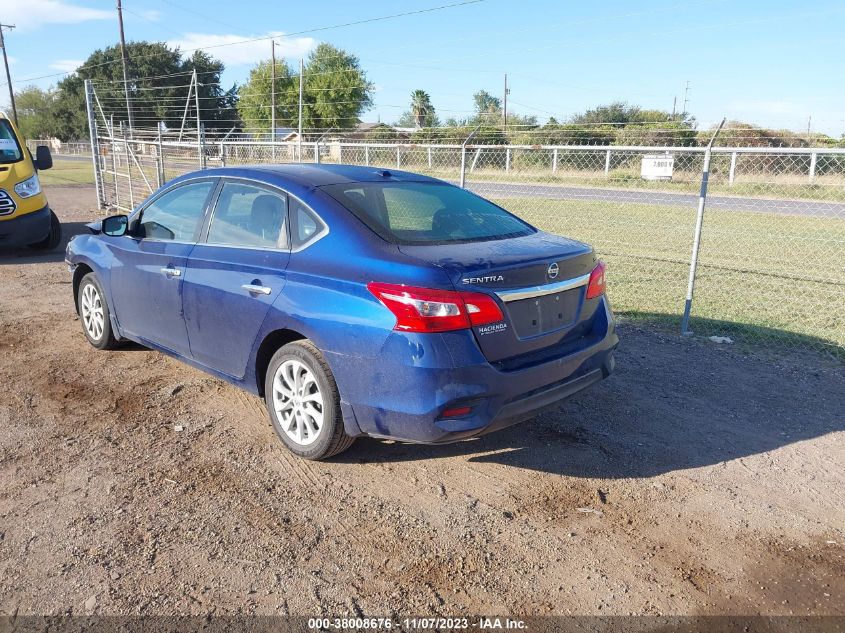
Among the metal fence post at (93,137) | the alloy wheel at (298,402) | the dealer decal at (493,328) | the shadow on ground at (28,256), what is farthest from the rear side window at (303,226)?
the metal fence post at (93,137)

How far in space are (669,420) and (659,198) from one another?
10601mm

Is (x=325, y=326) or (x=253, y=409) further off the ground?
(x=325, y=326)

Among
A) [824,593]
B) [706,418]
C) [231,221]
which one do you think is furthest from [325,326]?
[706,418]

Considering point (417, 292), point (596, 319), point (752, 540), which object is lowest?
point (752, 540)

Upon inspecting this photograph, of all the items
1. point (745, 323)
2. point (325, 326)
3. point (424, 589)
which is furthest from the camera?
point (745, 323)

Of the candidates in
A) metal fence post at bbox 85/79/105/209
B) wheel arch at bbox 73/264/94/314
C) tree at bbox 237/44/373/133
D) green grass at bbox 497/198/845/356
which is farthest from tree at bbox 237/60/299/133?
wheel arch at bbox 73/264/94/314

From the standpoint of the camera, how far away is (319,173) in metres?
4.11

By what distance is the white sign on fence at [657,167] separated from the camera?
1723 centimetres

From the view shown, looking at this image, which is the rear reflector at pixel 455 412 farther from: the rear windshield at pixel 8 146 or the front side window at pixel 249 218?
the rear windshield at pixel 8 146

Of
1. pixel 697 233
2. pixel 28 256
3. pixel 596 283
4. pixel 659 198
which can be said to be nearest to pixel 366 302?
pixel 596 283

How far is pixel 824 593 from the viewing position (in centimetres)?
268

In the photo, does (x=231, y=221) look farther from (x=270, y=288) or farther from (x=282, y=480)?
(x=282, y=480)

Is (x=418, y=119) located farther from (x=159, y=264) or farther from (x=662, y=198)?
(x=159, y=264)

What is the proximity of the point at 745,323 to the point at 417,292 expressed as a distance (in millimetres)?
5076
